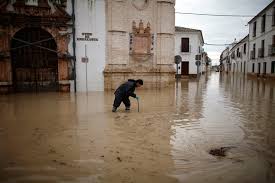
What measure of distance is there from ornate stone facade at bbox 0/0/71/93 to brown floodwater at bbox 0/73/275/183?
5.87 metres

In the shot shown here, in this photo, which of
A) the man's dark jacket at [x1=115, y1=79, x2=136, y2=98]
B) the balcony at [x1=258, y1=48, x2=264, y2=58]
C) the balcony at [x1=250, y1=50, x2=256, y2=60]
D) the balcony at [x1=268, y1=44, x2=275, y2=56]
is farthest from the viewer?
the balcony at [x1=250, y1=50, x2=256, y2=60]

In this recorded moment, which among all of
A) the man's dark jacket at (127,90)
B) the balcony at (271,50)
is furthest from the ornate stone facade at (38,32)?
the balcony at (271,50)

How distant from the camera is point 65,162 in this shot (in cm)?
385

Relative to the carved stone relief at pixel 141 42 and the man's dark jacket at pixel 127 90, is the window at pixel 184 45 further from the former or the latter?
the man's dark jacket at pixel 127 90

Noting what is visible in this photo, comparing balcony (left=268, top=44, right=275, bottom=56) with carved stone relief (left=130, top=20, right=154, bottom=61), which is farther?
balcony (left=268, top=44, right=275, bottom=56)

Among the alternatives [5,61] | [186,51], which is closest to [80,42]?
[5,61]

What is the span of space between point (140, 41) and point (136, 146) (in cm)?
1050

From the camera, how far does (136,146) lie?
181 inches

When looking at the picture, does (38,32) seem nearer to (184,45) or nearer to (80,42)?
(80,42)

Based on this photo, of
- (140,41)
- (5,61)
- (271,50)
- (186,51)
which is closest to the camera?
(5,61)

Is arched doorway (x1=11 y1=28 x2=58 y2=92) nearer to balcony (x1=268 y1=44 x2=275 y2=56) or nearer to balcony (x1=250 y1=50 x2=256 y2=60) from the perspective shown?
balcony (x1=268 y1=44 x2=275 y2=56)

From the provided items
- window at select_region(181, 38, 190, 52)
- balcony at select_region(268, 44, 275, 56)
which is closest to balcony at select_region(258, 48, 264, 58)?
balcony at select_region(268, 44, 275, 56)

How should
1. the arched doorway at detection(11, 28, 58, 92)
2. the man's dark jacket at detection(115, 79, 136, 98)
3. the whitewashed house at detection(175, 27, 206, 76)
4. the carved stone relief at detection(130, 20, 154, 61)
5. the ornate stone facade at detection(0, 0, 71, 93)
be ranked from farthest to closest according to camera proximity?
the whitewashed house at detection(175, 27, 206, 76)
the carved stone relief at detection(130, 20, 154, 61)
the arched doorway at detection(11, 28, 58, 92)
the ornate stone facade at detection(0, 0, 71, 93)
the man's dark jacket at detection(115, 79, 136, 98)

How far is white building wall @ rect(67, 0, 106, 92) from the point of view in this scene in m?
13.4
